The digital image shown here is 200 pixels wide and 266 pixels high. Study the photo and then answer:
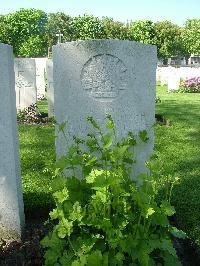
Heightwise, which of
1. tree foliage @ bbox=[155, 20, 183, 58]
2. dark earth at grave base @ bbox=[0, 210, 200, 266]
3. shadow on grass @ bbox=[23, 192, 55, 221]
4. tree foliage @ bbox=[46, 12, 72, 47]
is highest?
tree foliage @ bbox=[46, 12, 72, 47]

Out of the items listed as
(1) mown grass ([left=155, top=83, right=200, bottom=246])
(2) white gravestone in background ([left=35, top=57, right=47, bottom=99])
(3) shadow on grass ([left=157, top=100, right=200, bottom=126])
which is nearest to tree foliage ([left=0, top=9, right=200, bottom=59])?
(2) white gravestone in background ([left=35, top=57, right=47, bottom=99])

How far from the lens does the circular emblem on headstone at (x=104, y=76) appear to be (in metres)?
3.21

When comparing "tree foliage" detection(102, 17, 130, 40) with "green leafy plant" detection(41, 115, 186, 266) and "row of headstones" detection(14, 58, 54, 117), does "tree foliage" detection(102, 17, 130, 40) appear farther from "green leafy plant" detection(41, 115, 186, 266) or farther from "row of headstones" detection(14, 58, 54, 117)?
"green leafy plant" detection(41, 115, 186, 266)

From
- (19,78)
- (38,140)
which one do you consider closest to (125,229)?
(38,140)

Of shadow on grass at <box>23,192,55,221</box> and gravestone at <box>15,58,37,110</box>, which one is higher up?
gravestone at <box>15,58,37,110</box>

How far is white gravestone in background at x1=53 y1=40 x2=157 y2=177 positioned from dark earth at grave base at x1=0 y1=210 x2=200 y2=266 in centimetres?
76

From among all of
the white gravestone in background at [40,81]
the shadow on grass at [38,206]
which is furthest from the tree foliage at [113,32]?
the shadow on grass at [38,206]

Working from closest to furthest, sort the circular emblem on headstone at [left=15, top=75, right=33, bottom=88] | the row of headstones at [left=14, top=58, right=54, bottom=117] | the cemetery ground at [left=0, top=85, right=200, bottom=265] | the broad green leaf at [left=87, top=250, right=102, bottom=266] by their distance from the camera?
the broad green leaf at [left=87, top=250, right=102, bottom=266] < the cemetery ground at [left=0, top=85, right=200, bottom=265] < the row of headstones at [left=14, top=58, right=54, bottom=117] < the circular emblem on headstone at [left=15, top=75, right=33, bottom=88]

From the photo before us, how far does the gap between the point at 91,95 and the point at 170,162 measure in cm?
222

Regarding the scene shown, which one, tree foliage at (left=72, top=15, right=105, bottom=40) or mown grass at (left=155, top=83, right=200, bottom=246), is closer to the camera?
mown grass at (left=155, top=83, right=200, bottom=246)

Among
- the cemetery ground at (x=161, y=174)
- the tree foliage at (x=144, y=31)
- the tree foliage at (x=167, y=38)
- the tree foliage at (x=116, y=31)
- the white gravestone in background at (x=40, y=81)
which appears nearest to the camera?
the cemetery ground at (x=161, y=174)

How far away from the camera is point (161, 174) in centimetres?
437

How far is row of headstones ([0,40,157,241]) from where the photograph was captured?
3.04 m

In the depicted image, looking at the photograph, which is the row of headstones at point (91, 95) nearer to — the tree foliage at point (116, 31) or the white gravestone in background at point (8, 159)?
the white gravestone in background at point (8, 159)
